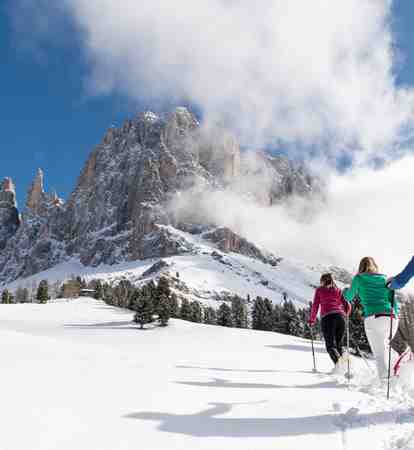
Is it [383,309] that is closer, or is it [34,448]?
[34,448]

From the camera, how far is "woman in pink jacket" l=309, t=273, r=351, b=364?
28.3 feet

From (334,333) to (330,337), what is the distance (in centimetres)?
13

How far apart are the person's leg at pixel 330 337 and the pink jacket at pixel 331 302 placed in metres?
0.17

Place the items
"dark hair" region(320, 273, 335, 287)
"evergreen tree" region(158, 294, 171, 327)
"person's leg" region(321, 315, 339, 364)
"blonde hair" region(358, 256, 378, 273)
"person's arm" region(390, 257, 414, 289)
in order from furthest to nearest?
1. "evergreen tree" region(158, 294, 171, 327)
2. "dark hair" region(320, 273, 335, 287)
3. "person's leg" region(321, 315, 339, 364)
4. "blonde hair" region(358, 256, 378, 273)
5. "person's arm" region(390, 257, 414, 289)

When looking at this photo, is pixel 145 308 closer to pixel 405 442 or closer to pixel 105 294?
pixel 405 442

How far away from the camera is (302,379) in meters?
7.76

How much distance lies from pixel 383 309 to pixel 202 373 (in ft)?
12.0

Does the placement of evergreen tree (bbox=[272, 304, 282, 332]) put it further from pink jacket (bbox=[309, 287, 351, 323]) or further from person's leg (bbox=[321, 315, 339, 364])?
person's leg (bbox=[321, 315, 339, 364])

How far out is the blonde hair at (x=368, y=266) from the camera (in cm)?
723

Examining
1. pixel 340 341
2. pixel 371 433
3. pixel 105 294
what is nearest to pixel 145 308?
pixel 340 341

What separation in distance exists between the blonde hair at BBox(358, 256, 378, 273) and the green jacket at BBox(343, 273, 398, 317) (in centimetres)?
9

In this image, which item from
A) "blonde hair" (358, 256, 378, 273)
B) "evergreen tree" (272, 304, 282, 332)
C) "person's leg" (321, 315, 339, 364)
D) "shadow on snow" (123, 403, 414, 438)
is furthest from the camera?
"evergreen tree" (272, 304, 282, 332)

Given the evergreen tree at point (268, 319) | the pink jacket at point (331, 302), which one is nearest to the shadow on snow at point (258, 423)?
the pink jacket at point (331, 302)

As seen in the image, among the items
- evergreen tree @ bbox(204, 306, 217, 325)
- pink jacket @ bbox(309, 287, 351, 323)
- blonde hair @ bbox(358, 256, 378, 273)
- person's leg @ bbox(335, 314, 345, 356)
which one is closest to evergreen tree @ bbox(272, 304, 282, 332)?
evergreen tree @ bbox(204, 306, 217, 325)
